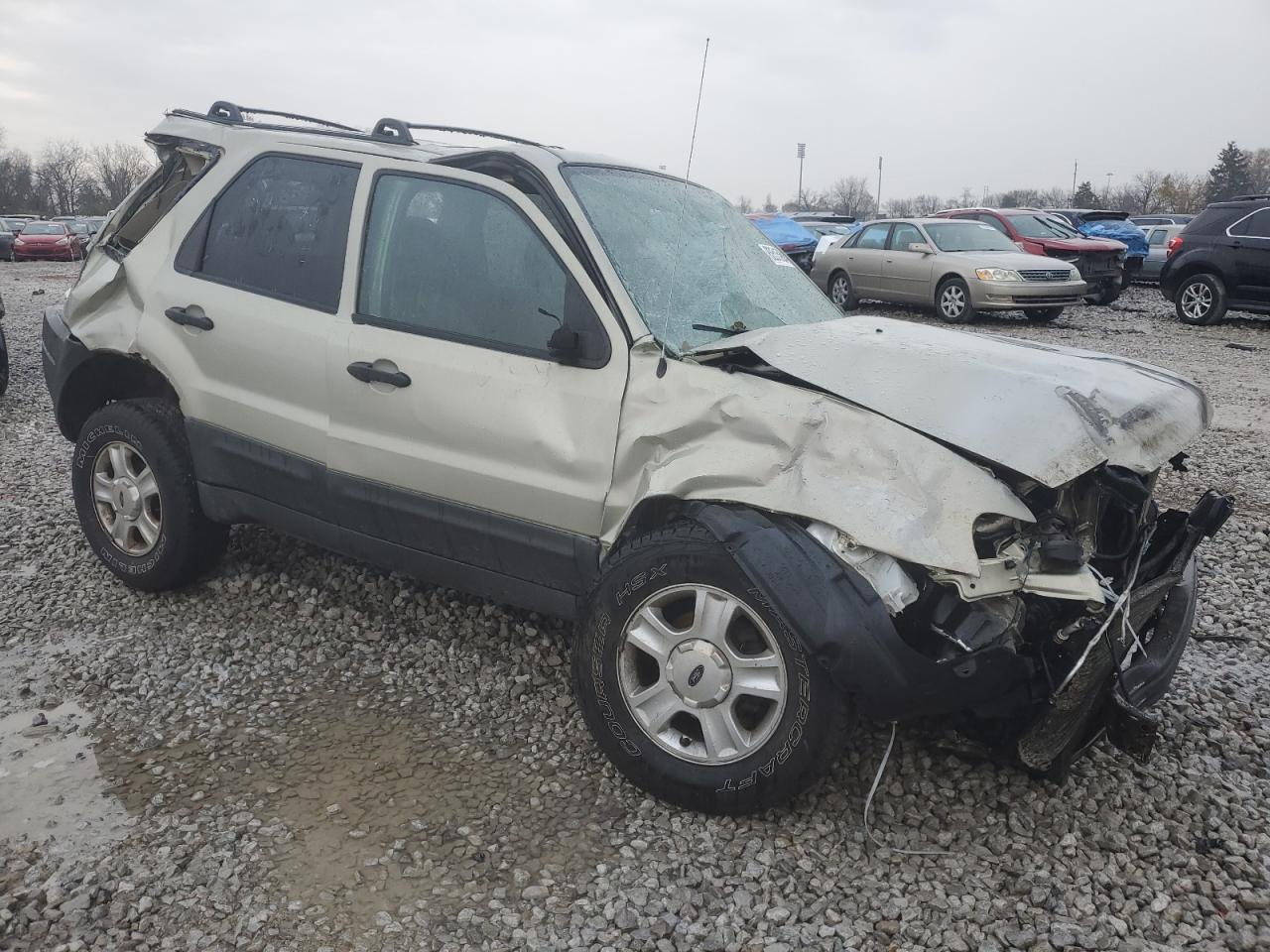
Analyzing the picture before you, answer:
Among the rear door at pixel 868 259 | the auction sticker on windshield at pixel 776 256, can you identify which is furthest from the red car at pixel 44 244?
the auction sticker on windshield at pixel 776 256

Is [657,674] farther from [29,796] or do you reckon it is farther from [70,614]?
[70,614]

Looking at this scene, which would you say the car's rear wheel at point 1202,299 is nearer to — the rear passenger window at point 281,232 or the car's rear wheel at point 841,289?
the car's rear wheel at point 841,289

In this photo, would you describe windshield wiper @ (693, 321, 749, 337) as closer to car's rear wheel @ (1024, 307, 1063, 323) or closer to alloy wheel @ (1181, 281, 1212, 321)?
car's rear wheel @ (1024, 307, 1063, 323)

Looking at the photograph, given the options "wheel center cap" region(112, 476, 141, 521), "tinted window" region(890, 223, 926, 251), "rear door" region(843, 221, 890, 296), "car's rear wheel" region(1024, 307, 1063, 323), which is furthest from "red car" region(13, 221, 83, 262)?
"wheel center cap" region(112, 476, 141, 521)

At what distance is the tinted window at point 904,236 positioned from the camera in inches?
601

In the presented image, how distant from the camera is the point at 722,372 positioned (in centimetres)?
298

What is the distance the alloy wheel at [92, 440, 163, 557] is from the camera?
4293mm

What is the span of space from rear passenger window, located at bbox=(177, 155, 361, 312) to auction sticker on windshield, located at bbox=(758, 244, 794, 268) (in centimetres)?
164

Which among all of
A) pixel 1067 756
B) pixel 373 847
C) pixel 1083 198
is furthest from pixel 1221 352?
pixel 1083 198

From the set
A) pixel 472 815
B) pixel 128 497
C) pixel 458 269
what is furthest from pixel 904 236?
pixel 472 815

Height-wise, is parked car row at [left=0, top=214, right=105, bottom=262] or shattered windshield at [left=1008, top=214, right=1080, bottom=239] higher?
shattered windshield at [left=1008, top=214, right=1080, bottom=239]

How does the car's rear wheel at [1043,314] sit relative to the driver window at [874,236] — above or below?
below

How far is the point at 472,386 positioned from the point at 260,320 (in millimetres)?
1075

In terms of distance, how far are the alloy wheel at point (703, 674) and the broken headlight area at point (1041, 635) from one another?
13.1 inches
